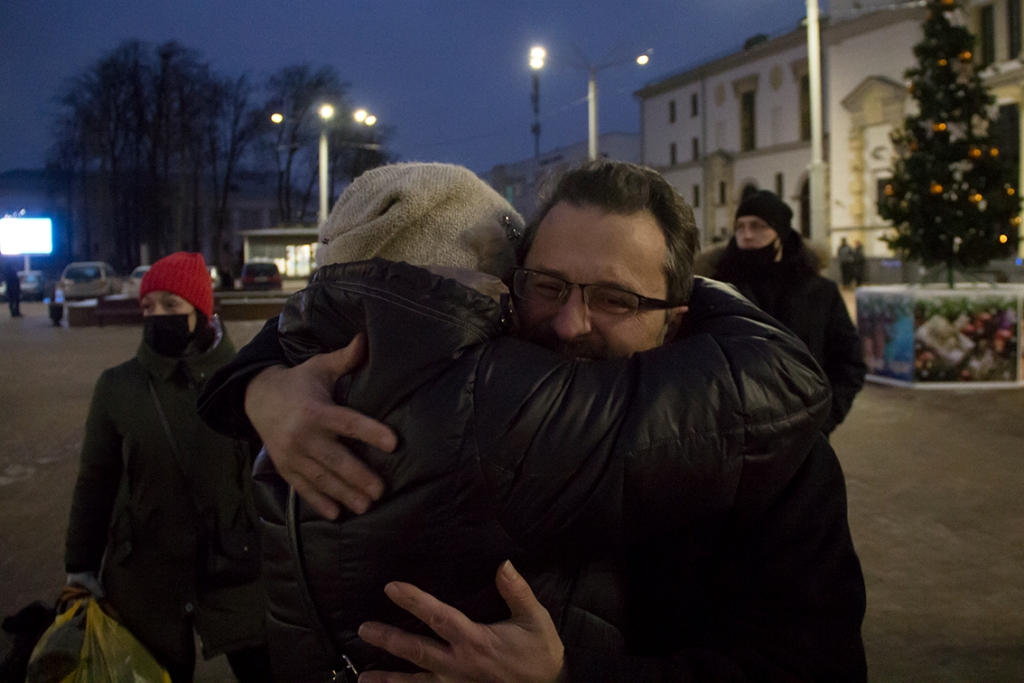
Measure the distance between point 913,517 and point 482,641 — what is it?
226 inches

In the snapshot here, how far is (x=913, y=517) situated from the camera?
6051 mm

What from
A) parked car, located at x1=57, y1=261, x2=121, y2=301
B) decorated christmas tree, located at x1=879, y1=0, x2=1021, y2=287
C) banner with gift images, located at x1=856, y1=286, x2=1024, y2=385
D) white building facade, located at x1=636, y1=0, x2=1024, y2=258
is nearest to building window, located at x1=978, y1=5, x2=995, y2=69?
white building facade, located at x1=636, y1=0, x2=1024, y2=258

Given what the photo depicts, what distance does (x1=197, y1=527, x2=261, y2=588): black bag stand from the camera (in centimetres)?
306

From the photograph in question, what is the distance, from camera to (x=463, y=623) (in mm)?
1143

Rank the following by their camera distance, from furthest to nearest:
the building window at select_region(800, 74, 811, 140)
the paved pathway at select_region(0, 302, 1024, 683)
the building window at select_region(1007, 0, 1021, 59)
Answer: the building window at select_region(800, 74, 811, 140)
the building window at select_region(1007, 0, 1021, 59)
the paved pathway at select_region(0, 302, 1024, 683)

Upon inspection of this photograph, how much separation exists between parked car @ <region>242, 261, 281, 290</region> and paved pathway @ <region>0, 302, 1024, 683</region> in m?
19.6

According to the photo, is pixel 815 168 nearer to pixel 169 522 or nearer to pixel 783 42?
pixel 169 522

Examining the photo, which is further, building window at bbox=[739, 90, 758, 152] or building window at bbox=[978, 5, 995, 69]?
building window at bbox=[739, 90, 758, 152]

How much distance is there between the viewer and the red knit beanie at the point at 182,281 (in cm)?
357

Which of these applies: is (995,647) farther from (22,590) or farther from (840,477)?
(22,590)

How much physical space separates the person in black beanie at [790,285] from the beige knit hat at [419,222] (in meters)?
3.43

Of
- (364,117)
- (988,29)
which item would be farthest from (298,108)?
(988,29)

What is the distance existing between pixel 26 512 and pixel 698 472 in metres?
6.87

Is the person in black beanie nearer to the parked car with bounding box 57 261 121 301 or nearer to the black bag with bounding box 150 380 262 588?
the black bag with bounding box 150 380 262 588
